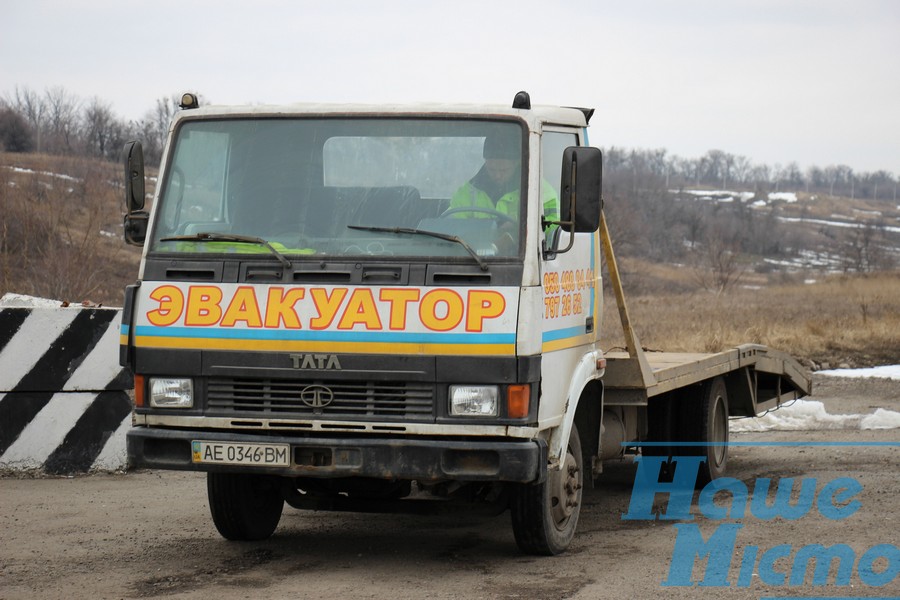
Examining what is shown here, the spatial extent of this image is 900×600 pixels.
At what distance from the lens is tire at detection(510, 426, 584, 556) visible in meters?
6.00

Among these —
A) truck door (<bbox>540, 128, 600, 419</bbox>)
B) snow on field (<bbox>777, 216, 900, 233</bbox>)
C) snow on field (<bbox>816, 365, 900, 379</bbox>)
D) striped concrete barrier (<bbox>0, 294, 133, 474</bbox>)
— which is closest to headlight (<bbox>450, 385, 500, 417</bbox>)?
truck door (<bbox>540, 128, 600, 419</bbox>)

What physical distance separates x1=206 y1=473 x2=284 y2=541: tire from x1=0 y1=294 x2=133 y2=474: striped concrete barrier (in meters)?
2.36

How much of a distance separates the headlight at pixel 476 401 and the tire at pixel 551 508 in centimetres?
67

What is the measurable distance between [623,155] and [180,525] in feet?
388

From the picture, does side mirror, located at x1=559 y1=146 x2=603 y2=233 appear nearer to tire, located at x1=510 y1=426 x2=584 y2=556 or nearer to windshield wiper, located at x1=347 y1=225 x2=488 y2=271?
windshield wiper, located at x1=347 y1=225 x2=488 y2=271

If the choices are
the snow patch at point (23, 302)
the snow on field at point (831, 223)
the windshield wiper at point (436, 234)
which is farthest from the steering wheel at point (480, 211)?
the snow on field at point (831, 223)

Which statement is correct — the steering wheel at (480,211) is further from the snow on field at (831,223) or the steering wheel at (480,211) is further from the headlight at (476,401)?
the snow on field at (831,223)

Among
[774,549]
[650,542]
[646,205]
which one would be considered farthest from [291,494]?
[646,205]

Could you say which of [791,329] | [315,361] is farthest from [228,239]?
[791,329]

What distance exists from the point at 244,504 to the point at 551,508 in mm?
1777

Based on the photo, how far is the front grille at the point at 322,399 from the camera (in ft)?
18.2

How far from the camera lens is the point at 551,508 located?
20.2 feet

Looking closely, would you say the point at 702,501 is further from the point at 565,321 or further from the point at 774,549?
the point at 565,321

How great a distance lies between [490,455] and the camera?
5492 mm
